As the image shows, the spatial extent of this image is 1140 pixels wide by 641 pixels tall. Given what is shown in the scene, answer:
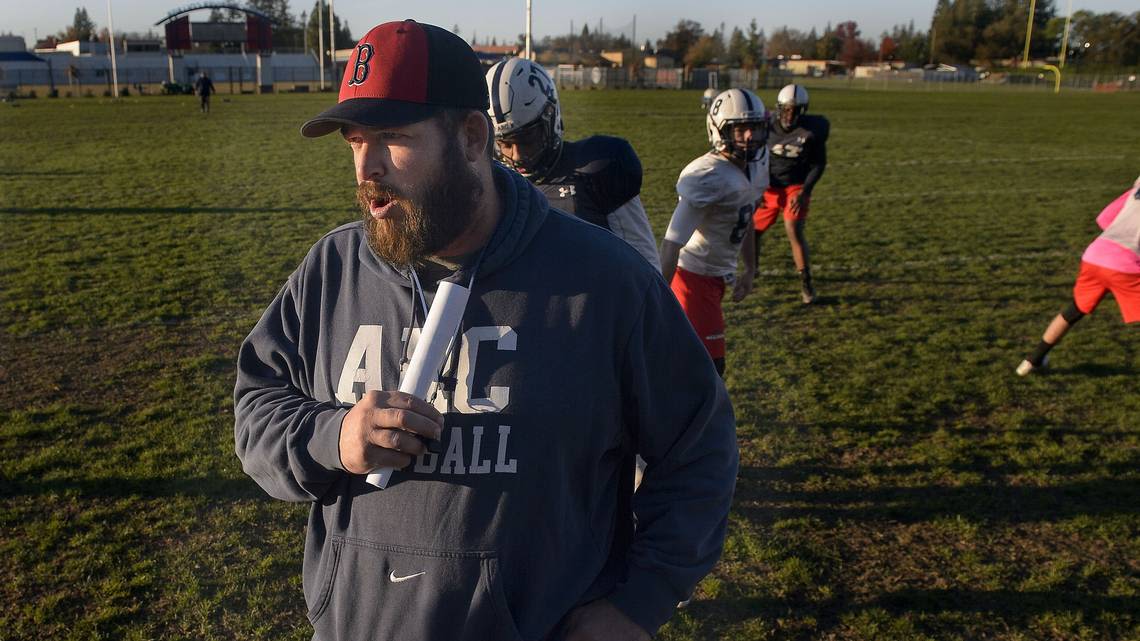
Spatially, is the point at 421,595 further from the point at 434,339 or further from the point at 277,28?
the point at 277,28

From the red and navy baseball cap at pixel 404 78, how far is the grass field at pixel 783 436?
8.95 feet

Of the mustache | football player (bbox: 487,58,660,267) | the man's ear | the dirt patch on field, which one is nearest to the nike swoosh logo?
the mustache

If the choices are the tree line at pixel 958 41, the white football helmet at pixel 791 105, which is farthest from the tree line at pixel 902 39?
the white football helmet at pixel 791 105

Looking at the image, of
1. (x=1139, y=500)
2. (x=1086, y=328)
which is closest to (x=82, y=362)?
(x=1139, y=500)

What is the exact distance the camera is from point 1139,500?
16.5ft

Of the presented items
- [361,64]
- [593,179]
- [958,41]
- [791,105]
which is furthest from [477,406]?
[958,41]

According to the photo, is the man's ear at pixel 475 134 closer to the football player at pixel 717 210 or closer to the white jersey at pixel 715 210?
the football player at pixel 717 210

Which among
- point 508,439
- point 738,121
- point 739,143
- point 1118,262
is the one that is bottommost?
point 1118,262

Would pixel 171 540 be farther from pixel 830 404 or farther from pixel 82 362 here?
pixel 830 404

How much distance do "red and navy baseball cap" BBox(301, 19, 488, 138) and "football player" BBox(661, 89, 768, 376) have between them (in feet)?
9.83

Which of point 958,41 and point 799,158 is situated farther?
point 958,41

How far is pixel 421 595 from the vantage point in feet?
5.96

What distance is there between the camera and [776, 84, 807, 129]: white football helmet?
9.51 m

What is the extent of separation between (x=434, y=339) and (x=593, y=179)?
224 centimetres
